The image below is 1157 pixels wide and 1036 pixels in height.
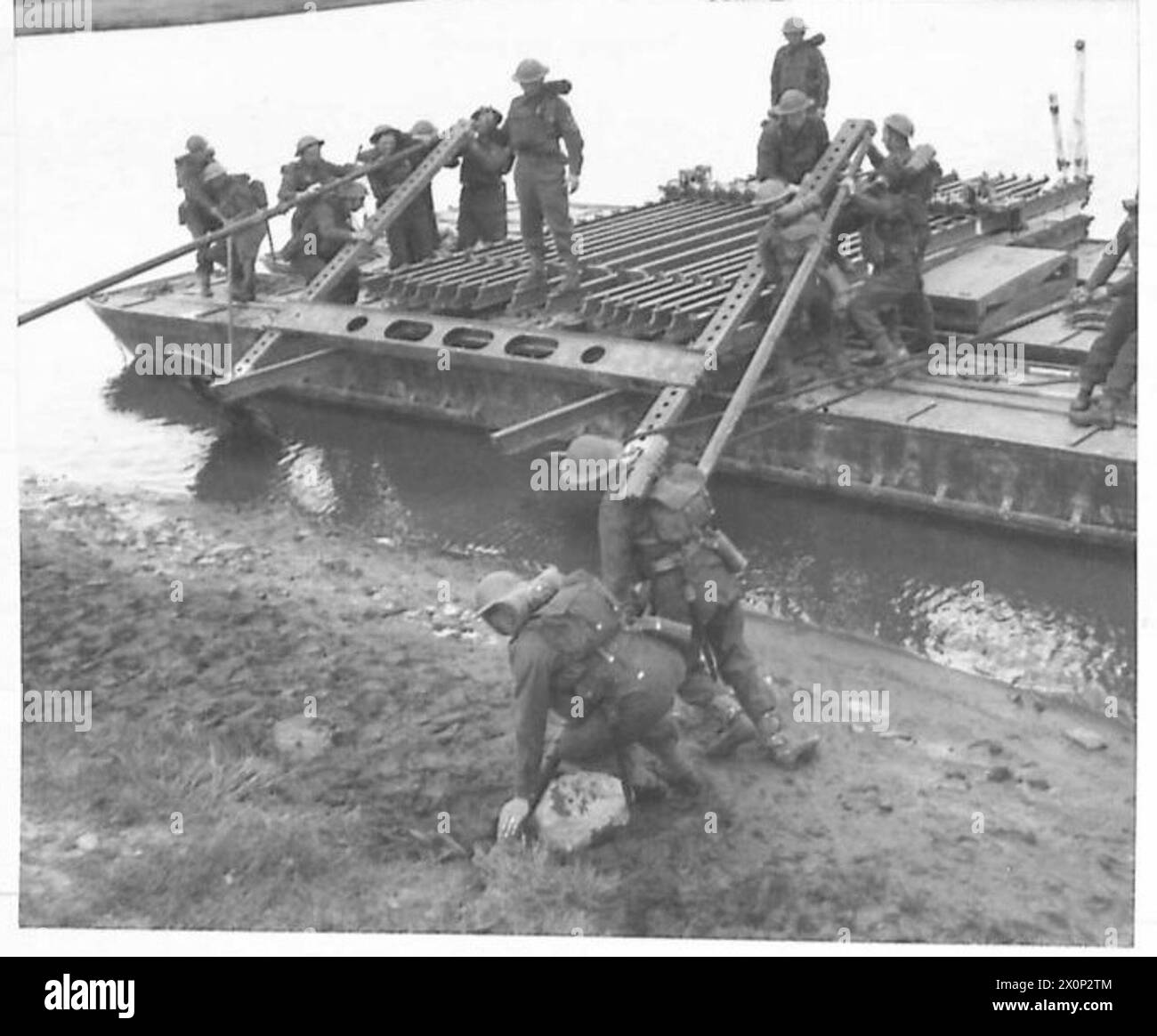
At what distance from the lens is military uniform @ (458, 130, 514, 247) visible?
42.3ft

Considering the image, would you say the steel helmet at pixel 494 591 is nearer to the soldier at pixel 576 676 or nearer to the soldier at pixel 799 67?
the soldier at pixel 576 676

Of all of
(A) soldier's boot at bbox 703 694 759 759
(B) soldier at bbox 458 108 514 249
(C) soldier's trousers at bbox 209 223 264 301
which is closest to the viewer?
(A) soldier's boot at bbox 703 694 759 759

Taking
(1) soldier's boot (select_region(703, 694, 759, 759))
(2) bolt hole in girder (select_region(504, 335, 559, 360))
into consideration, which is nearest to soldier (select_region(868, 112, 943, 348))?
(2) bolt hole in girder (select_region(504, 335, 559, 360))

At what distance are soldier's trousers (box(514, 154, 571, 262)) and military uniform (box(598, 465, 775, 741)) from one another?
433 centimetres

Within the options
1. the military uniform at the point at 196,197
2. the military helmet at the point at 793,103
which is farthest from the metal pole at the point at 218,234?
the military helmet at the point at 793,103

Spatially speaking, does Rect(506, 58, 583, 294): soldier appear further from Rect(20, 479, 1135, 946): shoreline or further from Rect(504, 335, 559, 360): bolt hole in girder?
Rect(20, 479, 1135, 946): shoreline

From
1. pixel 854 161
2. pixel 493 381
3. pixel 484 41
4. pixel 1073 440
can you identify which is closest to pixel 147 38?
pixel 484 41

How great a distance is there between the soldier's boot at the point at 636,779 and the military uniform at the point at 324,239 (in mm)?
6084

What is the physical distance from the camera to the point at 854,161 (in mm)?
10828

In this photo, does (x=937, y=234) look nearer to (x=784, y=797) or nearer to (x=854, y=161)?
(x=854, y=161)

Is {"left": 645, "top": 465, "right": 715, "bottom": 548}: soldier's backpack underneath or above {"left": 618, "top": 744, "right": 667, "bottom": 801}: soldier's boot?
above

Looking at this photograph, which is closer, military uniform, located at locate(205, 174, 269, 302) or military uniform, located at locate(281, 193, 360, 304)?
military uniform, located at locate(281, 193, 360, 304)

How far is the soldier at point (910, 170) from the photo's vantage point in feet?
34.2

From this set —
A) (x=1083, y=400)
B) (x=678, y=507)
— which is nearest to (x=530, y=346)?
(x=1083, y=400)
